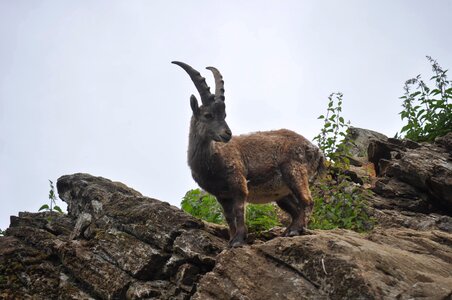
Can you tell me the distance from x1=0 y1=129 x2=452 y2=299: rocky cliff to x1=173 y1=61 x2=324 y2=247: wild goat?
0.60 metres

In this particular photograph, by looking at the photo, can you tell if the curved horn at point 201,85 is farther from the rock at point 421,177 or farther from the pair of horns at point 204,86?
the rock at point 421,177

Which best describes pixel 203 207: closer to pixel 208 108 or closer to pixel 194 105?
pixel 194 105

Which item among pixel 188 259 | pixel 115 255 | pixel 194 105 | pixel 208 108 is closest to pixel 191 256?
pixel 188 259

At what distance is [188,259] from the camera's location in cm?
819

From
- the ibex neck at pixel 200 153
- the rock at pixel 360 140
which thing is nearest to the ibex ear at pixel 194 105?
the ibex neck at pixel 200 153

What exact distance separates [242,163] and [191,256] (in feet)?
7.06

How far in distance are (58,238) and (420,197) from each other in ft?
25.1

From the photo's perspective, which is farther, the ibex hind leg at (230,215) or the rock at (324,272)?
the ibex hind leg at (230,215)

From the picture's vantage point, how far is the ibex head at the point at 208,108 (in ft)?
31.6

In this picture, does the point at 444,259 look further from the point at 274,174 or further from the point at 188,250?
the point at 188,250

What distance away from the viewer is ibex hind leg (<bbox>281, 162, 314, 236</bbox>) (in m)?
9.21

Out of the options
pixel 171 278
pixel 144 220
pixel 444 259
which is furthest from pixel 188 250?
pixel 444 259

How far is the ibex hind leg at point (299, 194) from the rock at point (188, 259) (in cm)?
34

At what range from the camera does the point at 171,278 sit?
8.09 metres
